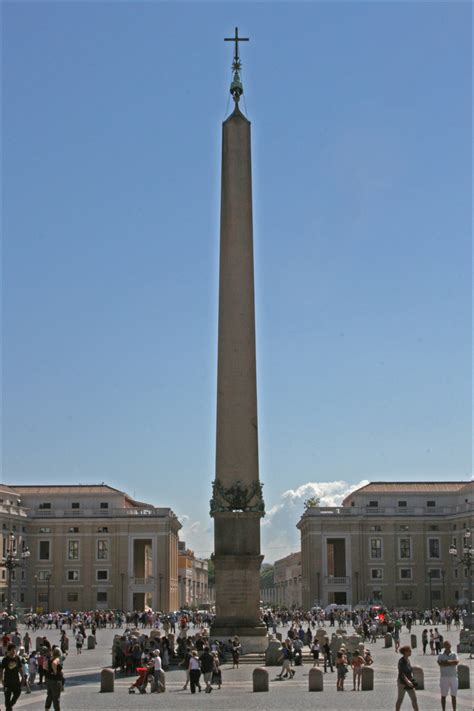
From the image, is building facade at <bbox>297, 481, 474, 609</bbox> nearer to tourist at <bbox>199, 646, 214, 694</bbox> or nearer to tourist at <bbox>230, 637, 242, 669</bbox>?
tourist at <bbox>230, 637, 242, 669</bbox>

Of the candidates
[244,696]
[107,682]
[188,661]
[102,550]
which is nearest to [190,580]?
[102,550]

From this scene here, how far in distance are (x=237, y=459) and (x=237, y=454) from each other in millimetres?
160

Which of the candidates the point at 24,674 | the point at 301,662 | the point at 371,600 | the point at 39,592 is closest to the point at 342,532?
the point at 371,600

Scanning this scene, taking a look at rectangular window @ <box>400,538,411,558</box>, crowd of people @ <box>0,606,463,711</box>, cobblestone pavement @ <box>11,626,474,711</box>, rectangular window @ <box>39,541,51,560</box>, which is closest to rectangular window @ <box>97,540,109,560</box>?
rectangular window @ <box>39,541,51,560</box>

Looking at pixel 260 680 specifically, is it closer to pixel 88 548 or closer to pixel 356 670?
pixel 356 670

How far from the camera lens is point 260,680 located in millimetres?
25047

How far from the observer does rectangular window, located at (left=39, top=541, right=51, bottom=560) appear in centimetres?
10250

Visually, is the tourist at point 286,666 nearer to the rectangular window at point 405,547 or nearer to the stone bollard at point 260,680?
the stone bollard at point 260,680

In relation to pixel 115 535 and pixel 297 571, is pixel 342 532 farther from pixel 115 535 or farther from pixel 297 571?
pixel 297 571

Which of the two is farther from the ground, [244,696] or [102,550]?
[102,550]

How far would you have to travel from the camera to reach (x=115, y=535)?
336ft

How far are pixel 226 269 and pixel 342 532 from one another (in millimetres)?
70975

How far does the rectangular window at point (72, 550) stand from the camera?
10212cm

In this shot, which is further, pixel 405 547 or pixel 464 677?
pixel 405 547
